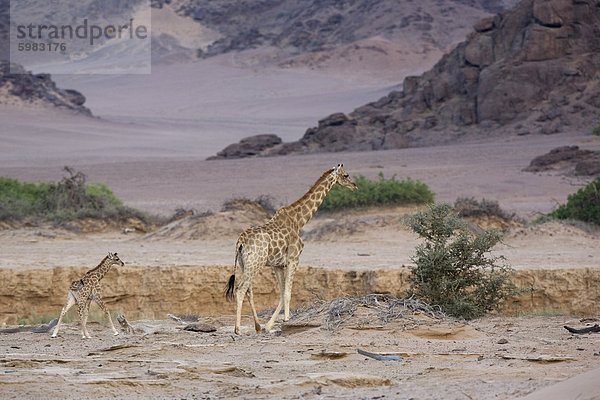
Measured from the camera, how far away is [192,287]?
14938 millimetres

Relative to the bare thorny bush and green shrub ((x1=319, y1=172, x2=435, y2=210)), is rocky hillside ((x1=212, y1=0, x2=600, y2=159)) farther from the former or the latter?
the bare thorny bush

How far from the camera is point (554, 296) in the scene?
14.1m

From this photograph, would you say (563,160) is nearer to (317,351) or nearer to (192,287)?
(192,287)

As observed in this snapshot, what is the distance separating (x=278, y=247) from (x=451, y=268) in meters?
2.90

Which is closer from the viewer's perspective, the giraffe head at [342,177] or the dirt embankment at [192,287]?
the giraffe head at [342,177]

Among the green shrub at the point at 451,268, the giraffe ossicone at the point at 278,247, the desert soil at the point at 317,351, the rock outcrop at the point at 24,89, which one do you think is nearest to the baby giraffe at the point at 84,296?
the desert soil at the point at 317,351

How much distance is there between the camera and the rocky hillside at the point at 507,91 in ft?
207

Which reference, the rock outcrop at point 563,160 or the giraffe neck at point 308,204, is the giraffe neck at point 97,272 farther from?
the rock outcrop at point 563,160

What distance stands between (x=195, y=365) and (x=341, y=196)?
18.8 meters

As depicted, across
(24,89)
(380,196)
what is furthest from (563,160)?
(24,89)

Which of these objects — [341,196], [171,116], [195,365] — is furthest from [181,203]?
[171,116]

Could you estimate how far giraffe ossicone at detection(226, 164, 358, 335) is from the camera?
33.9ft

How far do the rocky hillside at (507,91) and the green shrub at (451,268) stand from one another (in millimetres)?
48981

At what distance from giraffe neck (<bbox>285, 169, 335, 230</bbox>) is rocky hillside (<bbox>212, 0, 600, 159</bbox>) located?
50.3 m
